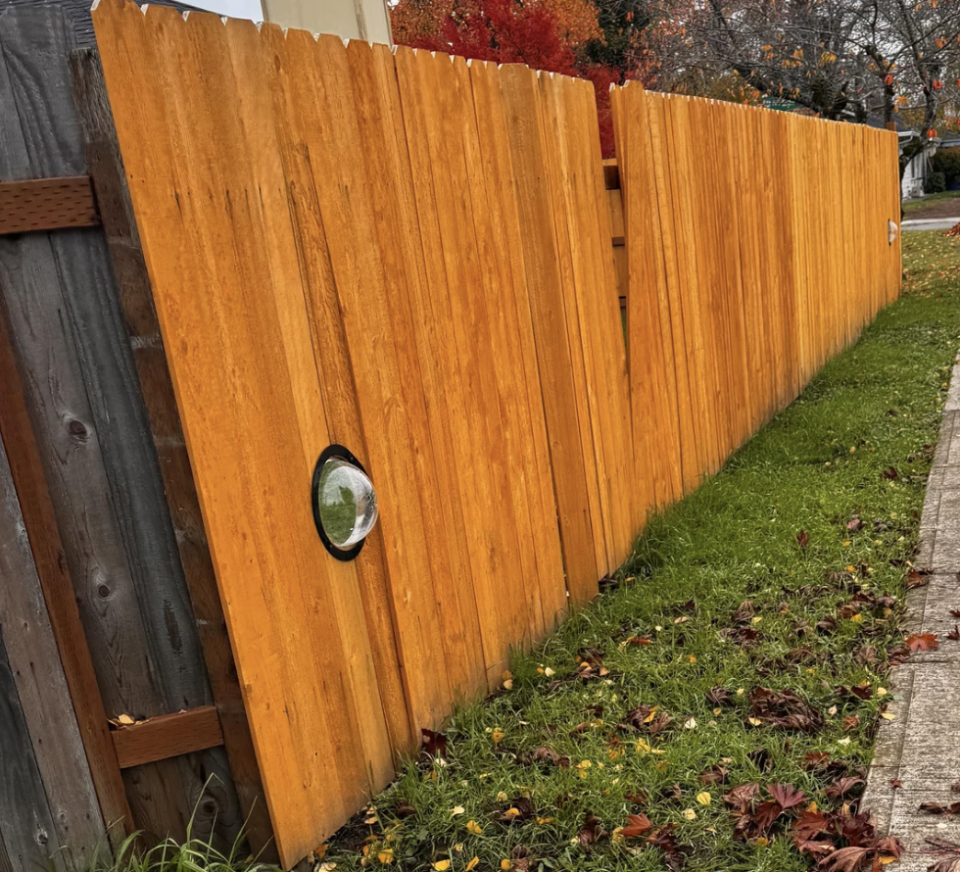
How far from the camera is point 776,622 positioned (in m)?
3.96

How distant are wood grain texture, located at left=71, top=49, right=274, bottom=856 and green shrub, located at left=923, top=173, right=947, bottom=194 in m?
52.7

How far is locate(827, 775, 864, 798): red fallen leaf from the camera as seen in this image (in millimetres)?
2842

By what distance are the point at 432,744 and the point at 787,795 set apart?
1129 mm

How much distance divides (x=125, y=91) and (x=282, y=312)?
0.70m

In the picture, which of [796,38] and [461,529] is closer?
[461,529]

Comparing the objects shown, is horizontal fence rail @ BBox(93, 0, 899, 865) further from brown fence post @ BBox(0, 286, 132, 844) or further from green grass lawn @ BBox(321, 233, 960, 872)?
brown fence post @ BBox(0, 286, 132, 844)

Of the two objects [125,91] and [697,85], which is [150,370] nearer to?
[125,91]

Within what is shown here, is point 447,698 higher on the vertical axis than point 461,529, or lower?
lower

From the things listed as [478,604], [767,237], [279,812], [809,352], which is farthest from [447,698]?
[809,352]

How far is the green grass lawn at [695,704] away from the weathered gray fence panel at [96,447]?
1.98 feet

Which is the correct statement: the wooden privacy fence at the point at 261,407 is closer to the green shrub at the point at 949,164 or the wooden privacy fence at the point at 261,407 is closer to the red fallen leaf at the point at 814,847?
the red fallen leaf at the point at 814,847

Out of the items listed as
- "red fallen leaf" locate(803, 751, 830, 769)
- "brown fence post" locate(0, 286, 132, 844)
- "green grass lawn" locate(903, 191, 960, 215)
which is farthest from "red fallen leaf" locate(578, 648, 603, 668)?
"green grass lawn" locate(903, 191, 960, 215)

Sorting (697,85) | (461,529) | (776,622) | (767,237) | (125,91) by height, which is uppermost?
(697,85)

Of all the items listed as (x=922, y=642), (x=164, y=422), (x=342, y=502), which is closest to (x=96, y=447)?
(x=164, y=422)
